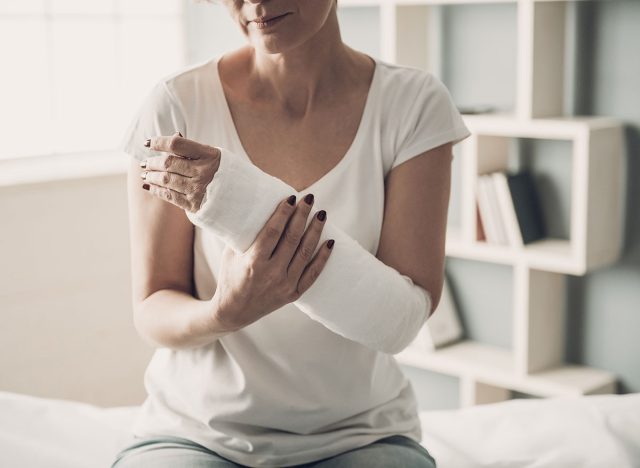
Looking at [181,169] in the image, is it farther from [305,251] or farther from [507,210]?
[507,210]

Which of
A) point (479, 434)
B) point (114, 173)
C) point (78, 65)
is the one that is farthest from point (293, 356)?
point (78, 65)

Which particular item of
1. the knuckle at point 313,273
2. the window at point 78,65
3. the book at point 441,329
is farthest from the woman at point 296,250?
the window at point 78,65

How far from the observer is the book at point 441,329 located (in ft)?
9.96

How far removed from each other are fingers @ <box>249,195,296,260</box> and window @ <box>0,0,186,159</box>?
7.24 feet

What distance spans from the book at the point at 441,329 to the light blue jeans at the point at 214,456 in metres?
1.60

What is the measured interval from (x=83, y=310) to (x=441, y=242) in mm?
1958

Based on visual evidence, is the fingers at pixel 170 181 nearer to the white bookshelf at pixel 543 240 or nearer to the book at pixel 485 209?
the white bookshelf at pixel 543 240

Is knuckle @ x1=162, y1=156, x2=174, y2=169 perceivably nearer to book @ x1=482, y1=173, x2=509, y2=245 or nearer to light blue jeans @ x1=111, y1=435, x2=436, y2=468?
light blue jeans @ x1=111, y1=435, x2=436, y2=468

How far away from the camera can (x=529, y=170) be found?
2.90m

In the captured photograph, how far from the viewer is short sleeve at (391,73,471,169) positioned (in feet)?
4.91

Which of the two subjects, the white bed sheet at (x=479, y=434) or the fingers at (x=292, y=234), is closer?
the fingers at (x=292, y=234)

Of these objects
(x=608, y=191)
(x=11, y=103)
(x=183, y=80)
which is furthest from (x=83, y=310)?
(x=183, y=80)

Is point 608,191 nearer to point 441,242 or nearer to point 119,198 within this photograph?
point 441,242

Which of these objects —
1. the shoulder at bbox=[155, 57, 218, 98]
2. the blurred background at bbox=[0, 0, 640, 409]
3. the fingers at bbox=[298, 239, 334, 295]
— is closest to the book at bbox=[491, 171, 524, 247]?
the blurred background at bbox=[0, 0, 640, 409]
